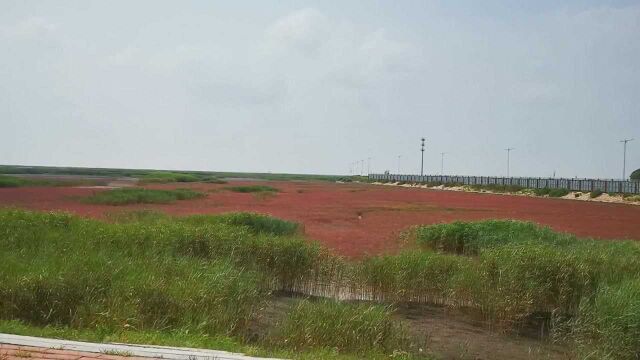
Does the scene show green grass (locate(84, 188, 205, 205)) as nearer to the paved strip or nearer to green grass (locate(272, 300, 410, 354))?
green grass (locate(272, 300, 410, 354))

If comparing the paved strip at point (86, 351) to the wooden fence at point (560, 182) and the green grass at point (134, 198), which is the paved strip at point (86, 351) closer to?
the green grass at point (134, 198)

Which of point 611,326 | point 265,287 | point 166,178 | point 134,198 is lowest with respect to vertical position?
point 265,287

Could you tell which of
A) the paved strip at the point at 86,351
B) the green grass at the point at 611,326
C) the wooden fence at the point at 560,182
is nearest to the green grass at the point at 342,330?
the paved strip at the point at 86,351

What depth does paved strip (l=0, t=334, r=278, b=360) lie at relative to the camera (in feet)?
19.8

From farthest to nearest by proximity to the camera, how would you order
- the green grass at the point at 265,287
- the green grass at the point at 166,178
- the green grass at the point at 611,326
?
the green grass at the point at 166,178 → the green grass at the point at 611,326 → the green grass at the point at 265,287

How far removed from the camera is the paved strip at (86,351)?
6035 mm

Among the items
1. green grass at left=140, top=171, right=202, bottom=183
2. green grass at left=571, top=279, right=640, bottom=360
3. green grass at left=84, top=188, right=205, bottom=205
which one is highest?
green grass at left=140, top=171, right=202, bottom=183

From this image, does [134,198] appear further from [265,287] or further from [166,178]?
[166,178]

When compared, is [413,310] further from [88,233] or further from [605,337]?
[88,233]

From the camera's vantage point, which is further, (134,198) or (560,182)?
(560,182)

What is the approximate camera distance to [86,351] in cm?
624

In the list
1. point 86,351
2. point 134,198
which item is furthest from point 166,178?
point 86,351

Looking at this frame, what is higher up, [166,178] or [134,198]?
[166,178]

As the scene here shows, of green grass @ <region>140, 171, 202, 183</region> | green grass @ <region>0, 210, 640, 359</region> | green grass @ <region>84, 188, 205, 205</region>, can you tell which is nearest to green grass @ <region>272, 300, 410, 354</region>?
green grass @ <region>0, 210, 640, 359</region>
